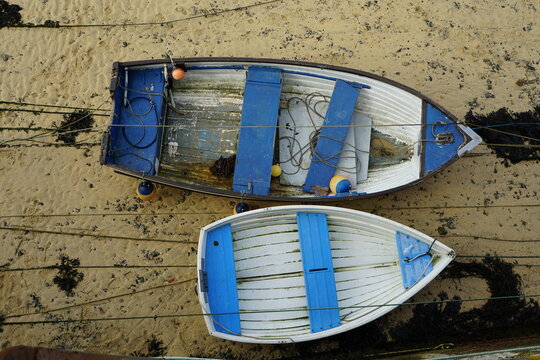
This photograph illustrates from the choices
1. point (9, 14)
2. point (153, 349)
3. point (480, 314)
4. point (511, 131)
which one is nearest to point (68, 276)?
point (153, 349)

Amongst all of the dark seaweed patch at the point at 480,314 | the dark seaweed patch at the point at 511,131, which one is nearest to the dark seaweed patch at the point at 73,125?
the dark seaweed patch at the point at 480,314

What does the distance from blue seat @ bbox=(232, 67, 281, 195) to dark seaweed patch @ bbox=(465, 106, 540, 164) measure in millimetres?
4231

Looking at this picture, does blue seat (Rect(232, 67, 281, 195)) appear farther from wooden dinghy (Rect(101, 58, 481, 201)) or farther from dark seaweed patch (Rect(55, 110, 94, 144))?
dark seaweed patch (Rect(55, 110, 94, 144))

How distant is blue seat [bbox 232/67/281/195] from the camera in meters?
7.41

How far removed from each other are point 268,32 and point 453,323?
22.3 ft

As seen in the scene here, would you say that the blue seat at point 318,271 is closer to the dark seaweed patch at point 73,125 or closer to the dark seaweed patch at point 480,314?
the dark seaweed patch at point 480,314

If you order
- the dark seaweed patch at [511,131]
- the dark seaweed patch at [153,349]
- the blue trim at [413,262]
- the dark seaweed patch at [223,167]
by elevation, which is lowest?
the dark seaweed patch at [153,349]

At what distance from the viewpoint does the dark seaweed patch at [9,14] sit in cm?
929

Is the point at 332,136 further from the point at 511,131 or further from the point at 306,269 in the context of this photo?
the point at 511,131

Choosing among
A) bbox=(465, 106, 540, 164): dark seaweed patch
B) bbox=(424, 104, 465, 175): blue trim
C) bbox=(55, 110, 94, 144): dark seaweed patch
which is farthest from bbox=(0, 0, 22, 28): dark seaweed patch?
bbox=(465, 106, 540, 164): dark seaweed patch

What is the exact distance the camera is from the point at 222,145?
8094 millimetres

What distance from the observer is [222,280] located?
692 cm

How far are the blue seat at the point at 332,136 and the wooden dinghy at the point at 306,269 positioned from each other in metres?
0.72

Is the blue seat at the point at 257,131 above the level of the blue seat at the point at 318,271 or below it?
above
